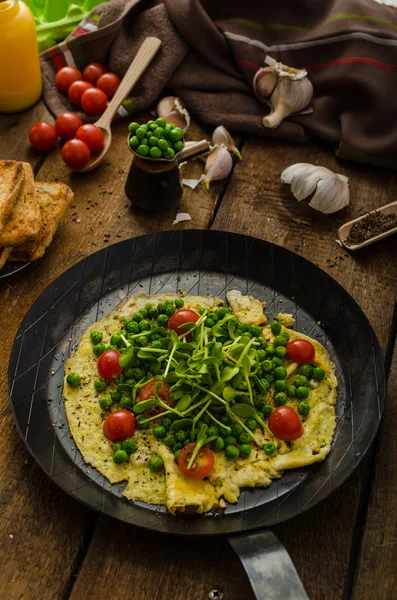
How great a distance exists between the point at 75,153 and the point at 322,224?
1685 mm

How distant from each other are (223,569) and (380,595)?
66 cm

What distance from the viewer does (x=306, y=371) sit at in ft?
10.6

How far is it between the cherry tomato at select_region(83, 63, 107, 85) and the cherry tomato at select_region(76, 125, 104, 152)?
62 centimetres

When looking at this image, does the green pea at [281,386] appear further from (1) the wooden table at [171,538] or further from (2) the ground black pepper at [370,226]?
(2) the ground black pepper at [370,226]

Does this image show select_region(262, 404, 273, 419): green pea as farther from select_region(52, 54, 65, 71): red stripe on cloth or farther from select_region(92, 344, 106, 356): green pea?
select_region(52, 54, 65, 71): red stripe on cloth

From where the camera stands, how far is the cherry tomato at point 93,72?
4852mm

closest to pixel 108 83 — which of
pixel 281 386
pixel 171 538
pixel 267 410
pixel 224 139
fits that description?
Result: pixel 224 139

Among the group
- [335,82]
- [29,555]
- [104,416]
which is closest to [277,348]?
[104,416]

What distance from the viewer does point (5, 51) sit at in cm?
434

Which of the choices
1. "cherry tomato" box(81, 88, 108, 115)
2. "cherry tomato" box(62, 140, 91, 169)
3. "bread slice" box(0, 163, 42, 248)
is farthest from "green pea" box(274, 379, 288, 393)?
"cherry tomato" box(81, 88, 108, 115)

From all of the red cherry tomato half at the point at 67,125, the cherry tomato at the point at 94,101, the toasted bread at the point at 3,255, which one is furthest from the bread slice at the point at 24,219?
the cherry tomato at the point at 94,101

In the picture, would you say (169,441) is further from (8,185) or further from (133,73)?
(133,73)

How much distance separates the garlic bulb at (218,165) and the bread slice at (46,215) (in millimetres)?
932

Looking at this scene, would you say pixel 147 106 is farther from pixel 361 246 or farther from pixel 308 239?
pixel 361 246
